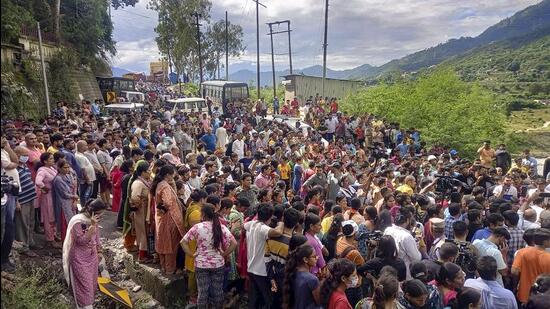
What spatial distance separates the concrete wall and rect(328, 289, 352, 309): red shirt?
31530 millimetres

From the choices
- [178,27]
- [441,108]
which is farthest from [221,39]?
[441,108]

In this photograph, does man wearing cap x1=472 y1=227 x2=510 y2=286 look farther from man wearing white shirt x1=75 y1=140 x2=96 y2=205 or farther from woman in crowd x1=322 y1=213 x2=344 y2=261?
man wearing white shirt x1=75 y1=140 x2=96 y2=205

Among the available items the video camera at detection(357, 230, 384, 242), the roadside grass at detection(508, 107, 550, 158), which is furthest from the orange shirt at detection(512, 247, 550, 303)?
the roadside grass at detection(508, 107, 550, 158)

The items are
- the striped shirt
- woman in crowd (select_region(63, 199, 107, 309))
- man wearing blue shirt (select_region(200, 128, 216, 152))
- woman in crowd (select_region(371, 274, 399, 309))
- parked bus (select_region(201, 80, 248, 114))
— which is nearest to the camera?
woman in crowd (select_region(371, 274, 399, 309))

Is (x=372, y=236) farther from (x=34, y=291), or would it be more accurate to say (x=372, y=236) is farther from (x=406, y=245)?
(x=34, y=291)

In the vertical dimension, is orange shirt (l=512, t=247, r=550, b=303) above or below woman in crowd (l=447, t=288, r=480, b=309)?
below

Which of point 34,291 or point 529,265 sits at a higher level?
point 529,265

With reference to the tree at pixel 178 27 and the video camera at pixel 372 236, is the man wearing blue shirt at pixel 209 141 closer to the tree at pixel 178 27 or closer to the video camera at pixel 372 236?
the video camera at pixel 372 236

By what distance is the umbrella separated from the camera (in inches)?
212

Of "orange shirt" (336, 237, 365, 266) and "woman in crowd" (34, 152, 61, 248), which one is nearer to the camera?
"orange shirt" (336, 237, 365, 266)

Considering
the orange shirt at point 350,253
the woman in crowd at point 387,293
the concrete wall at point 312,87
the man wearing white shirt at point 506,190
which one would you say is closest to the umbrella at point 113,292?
the orange shirt at point 350,253

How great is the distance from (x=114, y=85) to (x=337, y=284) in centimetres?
3008

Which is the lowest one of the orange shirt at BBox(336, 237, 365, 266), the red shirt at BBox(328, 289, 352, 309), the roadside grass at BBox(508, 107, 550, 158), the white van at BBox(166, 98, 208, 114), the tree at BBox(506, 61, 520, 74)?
the roadside grass at BBox(508, 107, 550, 158)

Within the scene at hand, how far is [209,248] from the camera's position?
484 centimetres
